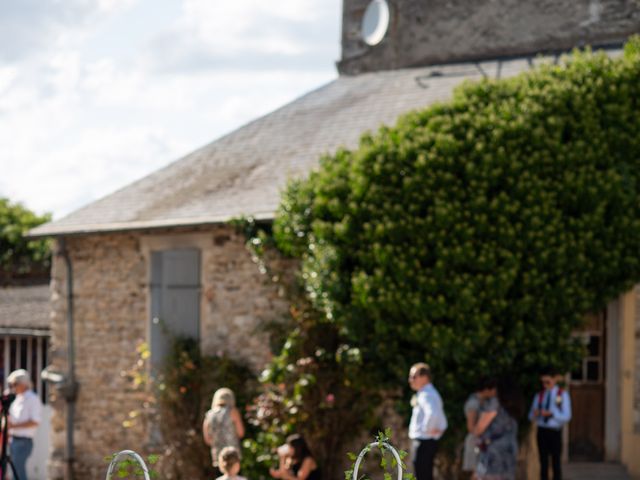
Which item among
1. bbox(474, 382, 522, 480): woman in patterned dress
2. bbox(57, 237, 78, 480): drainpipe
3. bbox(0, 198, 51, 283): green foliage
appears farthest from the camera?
bbox(0, 198, 51, 283): green foliage

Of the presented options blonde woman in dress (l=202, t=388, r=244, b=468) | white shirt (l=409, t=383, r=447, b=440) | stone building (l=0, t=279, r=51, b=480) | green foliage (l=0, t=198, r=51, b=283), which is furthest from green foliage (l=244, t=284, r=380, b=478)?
green foliage (l=0, t=198, r=51, b=283)

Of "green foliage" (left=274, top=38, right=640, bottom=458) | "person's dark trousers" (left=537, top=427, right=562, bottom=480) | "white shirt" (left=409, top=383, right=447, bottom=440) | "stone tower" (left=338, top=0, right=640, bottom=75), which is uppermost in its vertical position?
"stone tower" (left=338, top=0, right=640, bottom=75)

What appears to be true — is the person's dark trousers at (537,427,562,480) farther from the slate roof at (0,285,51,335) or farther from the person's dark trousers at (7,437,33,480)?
the slate roof at (0,285,51,335)

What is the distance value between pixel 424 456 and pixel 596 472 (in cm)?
296

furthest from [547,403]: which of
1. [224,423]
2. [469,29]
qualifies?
[469,29]

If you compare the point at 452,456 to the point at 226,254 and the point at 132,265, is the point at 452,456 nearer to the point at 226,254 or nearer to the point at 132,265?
the point at 226,254

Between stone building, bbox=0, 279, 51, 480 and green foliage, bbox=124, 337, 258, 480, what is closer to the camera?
green foliage, bbox=124, 337, 258, 480

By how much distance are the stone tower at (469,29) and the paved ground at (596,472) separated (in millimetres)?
6909

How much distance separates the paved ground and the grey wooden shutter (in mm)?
5106

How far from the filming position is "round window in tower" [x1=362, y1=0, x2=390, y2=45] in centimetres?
2198

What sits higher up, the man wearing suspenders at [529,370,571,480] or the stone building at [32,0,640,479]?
the stone building at [32,0,640,479]

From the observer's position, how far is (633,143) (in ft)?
46.3

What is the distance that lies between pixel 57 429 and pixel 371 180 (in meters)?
6.76

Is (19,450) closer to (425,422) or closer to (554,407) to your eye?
(425,422)
